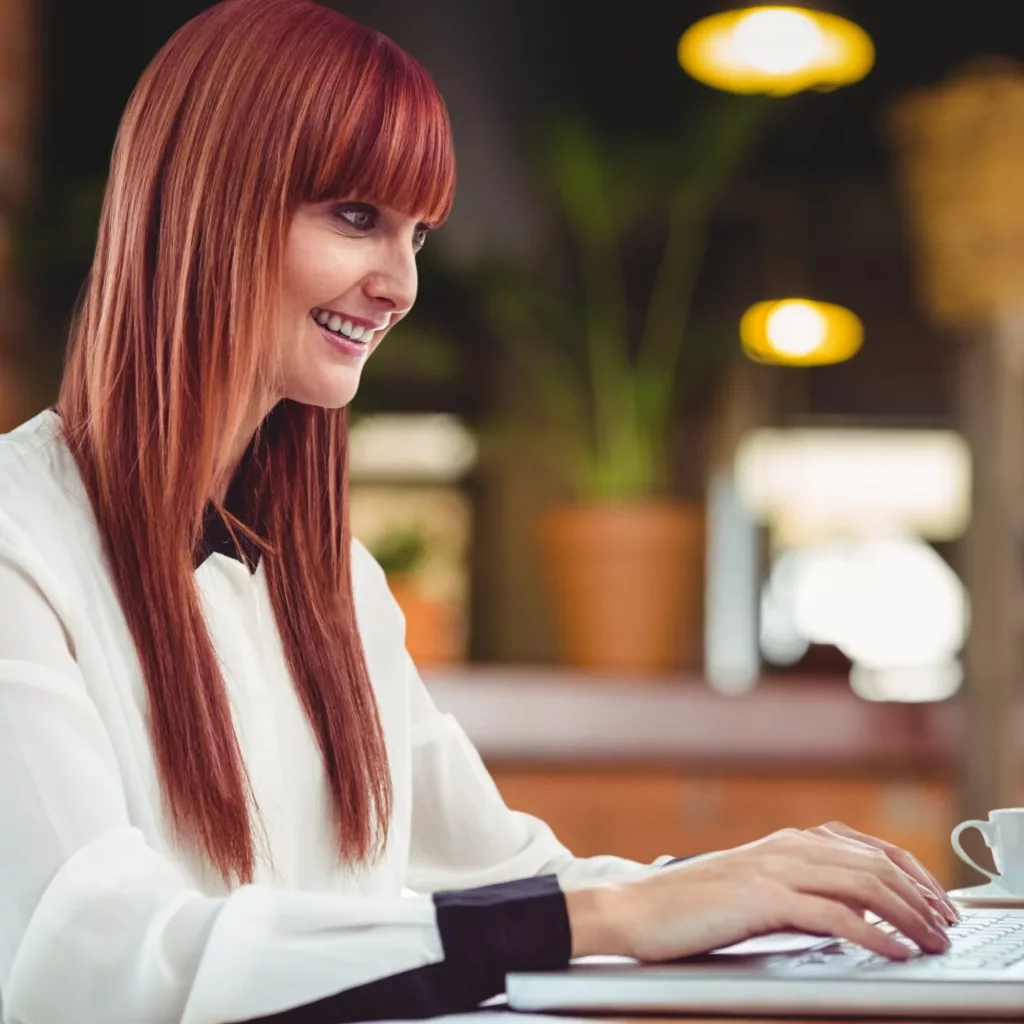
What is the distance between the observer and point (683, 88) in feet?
17.5

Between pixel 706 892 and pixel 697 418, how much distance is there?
4228 millimetres

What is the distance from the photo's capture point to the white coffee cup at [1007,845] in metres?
1.08

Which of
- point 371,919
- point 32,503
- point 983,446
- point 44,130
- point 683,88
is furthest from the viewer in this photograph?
point 683,88

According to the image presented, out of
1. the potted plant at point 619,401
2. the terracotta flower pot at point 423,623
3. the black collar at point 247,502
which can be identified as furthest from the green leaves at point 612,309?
the black collar at point 247,502

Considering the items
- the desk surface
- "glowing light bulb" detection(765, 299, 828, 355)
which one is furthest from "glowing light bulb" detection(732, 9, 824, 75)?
the desk surface

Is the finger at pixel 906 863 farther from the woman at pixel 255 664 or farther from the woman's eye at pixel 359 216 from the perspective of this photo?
the woman's eye at pixel 359 216

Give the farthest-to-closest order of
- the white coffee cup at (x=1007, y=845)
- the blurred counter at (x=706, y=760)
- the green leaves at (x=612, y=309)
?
the green leaves at (x=612, y=309) < the blurred counter at (x=706, y=760) < the white coffee cup at (x=1007, y=845)

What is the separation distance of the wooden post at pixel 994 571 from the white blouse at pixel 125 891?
2397mm

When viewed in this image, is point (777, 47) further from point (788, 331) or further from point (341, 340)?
point (341, 340)

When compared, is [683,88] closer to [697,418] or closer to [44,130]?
[697,418]

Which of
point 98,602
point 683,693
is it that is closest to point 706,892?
point 98,602

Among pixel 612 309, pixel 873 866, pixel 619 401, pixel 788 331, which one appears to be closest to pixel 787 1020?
pixel 873 866

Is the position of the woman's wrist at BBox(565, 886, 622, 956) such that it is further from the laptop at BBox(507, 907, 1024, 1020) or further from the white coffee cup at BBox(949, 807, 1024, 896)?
the white coffee cup at BBox(949, 807, 1024, 896)

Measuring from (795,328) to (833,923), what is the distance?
4.62 meters
